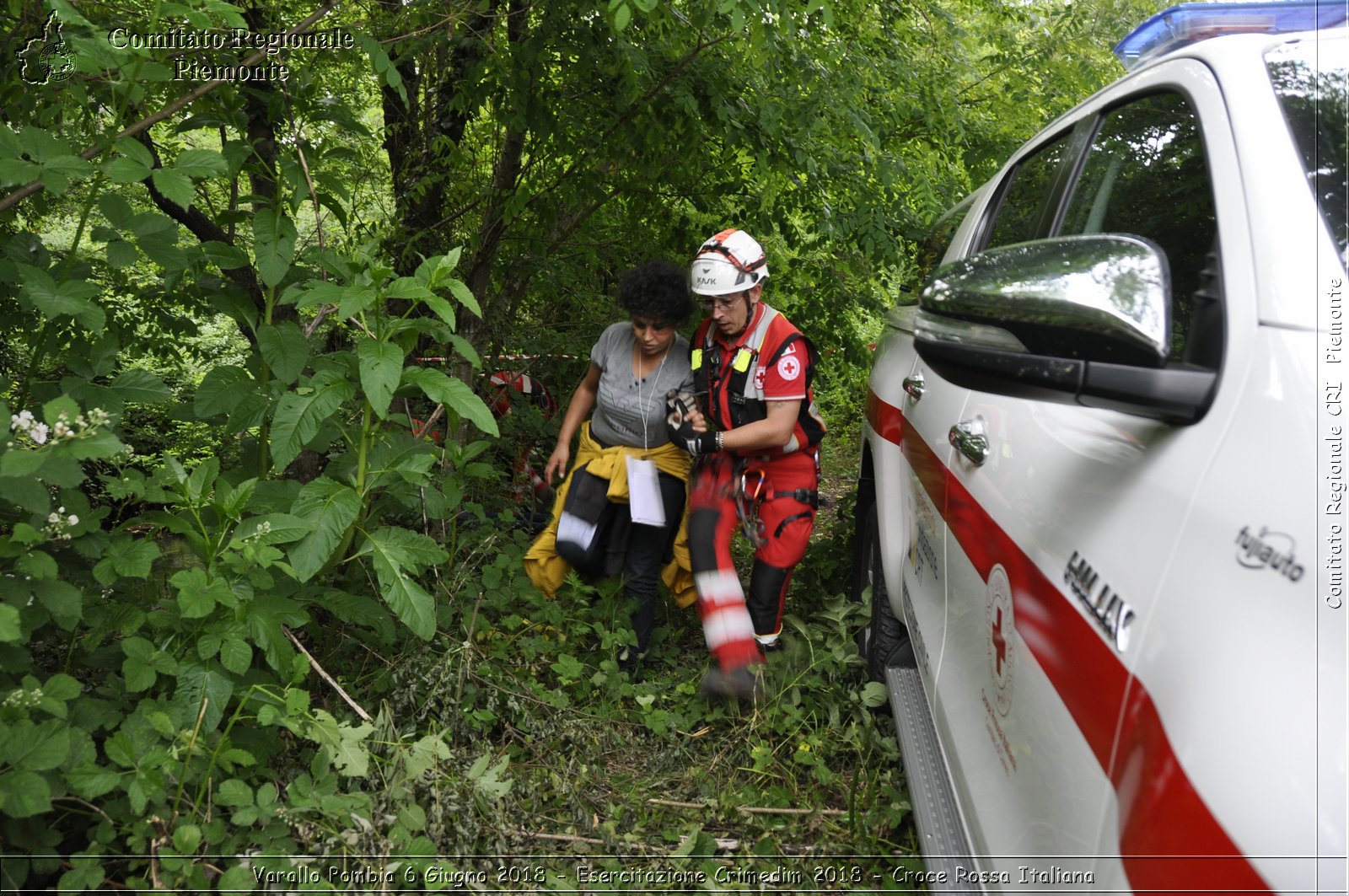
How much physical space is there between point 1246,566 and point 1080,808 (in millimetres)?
423

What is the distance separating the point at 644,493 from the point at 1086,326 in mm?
2788

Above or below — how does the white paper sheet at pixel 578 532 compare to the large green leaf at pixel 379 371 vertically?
below

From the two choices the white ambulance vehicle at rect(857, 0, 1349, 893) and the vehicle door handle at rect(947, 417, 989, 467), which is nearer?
the white ambulance vehicle at rect(857, 0, 1349, 893)

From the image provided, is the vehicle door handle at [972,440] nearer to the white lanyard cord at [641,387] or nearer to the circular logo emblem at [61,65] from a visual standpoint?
the white lanyard cord at [641,387]

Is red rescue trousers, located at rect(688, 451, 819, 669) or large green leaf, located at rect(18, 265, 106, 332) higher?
large green leaf, located at rect(18, 265, 106, 332)

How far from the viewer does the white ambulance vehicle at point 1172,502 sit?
110 centimetres

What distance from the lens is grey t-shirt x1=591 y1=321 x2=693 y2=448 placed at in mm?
4090

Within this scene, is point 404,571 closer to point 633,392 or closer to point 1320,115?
point 633,392

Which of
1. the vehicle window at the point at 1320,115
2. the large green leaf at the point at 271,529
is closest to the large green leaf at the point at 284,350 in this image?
the large green leaf at the point at 271,529

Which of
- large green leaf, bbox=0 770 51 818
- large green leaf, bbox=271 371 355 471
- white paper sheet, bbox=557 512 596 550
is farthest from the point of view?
white paper sheet, bbox=557 512 596 550

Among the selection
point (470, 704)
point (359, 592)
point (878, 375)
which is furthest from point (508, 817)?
point (878, 375)

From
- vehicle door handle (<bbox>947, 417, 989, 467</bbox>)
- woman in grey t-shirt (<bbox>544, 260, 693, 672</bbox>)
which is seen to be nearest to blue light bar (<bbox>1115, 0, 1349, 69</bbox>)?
vehicle door handle (<bbox>947, 417, 989, 467</bbox>)

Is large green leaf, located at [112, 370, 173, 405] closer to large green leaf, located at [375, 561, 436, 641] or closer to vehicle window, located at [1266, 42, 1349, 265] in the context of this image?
large green leaf, located at [375, 561, 436, 641]

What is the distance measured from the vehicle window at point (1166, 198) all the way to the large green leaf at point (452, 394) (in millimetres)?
1496
